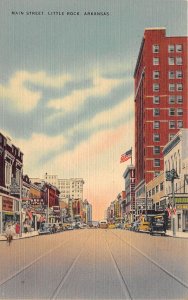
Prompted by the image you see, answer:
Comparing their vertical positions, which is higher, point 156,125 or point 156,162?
point 156,125

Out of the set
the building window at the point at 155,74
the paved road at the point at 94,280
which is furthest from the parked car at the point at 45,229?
the paved road at the point at 94,280

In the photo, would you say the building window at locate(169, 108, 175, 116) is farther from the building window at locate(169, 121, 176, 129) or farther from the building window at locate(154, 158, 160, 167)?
the building window at locate(154, 158, 160, 167)

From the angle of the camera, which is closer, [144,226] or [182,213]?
[182,213]

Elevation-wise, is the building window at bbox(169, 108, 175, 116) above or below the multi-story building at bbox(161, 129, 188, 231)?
above

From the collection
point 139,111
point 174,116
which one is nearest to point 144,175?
point 139,111

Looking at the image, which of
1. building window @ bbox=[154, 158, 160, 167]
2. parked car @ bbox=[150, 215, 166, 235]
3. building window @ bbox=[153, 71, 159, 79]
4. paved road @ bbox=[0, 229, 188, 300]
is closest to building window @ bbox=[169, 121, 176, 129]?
building window @ bbox=[153, 71, 159, 79]

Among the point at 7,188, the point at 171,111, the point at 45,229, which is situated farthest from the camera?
the point at 171,111

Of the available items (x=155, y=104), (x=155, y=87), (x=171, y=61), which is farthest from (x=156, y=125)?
(x=171, y=61)

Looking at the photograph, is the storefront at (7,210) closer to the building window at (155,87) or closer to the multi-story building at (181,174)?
the multi-story building at (181,174)

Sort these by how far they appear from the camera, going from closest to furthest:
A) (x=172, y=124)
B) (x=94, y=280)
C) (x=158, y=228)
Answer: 1. (x=94, y=280)
2. (x=158, y=228)
3. (x=172, y=124)

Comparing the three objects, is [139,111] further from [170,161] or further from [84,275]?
[84,275]

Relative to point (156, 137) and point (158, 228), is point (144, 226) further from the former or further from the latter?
point (156, 137)

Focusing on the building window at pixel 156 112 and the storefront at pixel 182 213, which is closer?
the storefront at pixel 182 213

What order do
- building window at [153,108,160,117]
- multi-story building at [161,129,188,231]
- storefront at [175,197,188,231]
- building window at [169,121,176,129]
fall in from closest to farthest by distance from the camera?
storefront at [175,197,188,231], multi-story building at [161,129,188,231], building window at [169,121,176,129], building window at [153,108,160,117]
